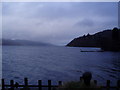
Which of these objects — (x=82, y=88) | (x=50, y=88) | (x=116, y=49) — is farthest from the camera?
(x=116, y=49)

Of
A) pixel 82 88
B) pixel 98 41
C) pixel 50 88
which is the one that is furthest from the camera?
pixel 98 41

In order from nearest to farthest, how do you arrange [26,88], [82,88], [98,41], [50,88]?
[82,88] < [26,88] < [50,88] < [98,41]

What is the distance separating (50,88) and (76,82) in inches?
317

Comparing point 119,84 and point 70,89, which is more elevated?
point 70,89

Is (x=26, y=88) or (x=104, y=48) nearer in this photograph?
(x=26, y=88)

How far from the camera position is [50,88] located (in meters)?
11.3

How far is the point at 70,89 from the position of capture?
3.46 metres

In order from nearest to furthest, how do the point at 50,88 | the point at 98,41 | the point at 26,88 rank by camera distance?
1. the point at 26,88
2. the point at 50,88
3. the point at 98,41

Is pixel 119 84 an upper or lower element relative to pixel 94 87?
lower

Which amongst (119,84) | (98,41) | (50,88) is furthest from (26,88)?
(98,41)

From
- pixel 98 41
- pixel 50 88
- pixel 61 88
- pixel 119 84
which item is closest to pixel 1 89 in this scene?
pixel 50 88

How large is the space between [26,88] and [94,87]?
24.3 feet

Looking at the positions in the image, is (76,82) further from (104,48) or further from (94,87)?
(104,48)

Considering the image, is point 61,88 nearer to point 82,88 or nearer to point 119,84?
point 82,88
